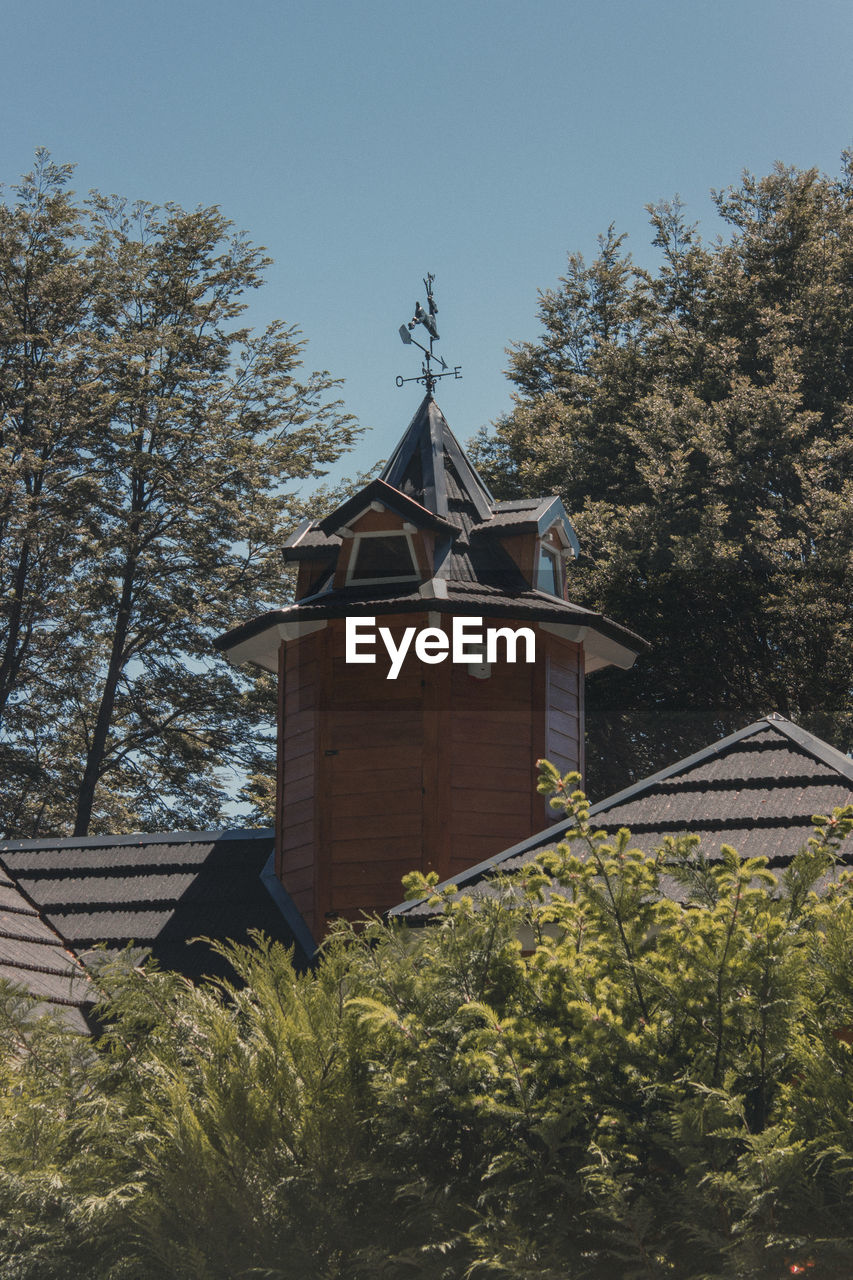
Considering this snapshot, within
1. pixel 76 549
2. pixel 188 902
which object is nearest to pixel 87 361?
pixel 76 549

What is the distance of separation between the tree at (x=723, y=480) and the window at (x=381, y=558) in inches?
375

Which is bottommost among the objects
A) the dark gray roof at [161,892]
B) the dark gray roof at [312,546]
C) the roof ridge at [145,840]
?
the dark gray roof at [161,892]

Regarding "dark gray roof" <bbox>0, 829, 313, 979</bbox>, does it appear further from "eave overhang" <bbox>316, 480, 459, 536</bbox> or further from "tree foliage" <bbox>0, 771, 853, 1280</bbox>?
"tree foliage" <bbox>0, 771, 853, 1280</bbox>

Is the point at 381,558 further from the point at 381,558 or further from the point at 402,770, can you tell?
the point at 402,770

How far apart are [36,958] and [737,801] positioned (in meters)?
5.48

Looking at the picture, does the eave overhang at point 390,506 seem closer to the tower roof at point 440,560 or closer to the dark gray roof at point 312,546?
the tower roof at point 440,560

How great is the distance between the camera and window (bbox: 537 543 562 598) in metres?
13.3

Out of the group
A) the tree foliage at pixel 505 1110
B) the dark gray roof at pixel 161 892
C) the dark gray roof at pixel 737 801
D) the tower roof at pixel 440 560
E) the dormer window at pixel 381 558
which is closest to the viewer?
the tree foliage at pixel 505 1110

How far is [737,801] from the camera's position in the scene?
8.48 m

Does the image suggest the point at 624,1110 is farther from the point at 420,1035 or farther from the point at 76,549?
the point at 76,549

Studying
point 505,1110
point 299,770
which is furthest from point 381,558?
point 505,1110

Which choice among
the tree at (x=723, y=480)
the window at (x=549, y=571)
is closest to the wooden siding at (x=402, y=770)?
the window at (x=549, y=571)

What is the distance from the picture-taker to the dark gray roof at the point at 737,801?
26.2 ft

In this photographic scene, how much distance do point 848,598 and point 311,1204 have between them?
20.4m
